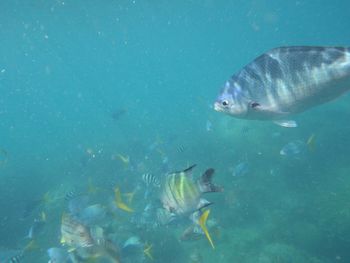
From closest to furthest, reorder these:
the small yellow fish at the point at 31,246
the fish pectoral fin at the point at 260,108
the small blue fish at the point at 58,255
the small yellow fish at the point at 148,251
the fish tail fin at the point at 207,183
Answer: the fish tail fin at the point at 207,183 → the fish pectoral fin at the point at 260,108 → the small blue fish at the point at 58,255 → the small yellow fish at the point at 148,251 → the small yellow fish at the point at 31,246

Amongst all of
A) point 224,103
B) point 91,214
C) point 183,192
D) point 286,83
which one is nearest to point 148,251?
point 91,214

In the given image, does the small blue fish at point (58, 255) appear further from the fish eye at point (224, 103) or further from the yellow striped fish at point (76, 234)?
the fish eye at point (224, 103)

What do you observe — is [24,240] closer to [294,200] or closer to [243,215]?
[243,215]

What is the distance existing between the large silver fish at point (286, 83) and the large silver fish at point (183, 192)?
3.02ft

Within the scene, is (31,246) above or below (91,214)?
below

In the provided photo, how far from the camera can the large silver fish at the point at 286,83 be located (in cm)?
323

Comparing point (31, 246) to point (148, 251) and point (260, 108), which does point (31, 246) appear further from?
point (260, 108)

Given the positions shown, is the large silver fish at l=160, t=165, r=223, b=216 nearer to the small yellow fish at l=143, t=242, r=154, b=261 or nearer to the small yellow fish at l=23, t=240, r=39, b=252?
the small yellow fish at l=143, t=242, r=154, b=261

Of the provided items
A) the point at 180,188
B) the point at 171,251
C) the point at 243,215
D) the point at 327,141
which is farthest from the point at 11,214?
the point at 327,141

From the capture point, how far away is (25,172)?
69.1 ft

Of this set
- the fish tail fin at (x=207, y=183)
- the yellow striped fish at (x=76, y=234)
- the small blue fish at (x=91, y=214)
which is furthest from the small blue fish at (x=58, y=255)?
the fish tail fin at (x=207, y=183)

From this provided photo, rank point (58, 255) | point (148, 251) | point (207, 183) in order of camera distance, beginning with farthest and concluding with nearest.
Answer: point (148, 251) → point (58, 255) → point (207, 183)

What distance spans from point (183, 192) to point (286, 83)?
172 cm

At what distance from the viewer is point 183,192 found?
354 centimetres
